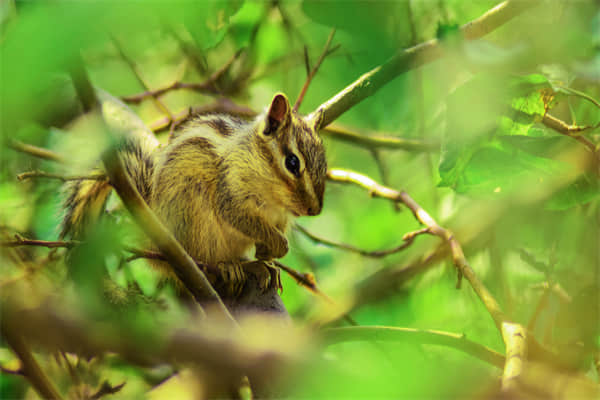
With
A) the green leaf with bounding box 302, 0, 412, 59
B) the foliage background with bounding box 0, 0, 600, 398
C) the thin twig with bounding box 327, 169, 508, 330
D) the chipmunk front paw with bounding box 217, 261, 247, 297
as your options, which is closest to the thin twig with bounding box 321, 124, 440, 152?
the foliage background with bounding box 0, 0, 600, 398

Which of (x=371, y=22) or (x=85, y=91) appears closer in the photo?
(x=371, y=22)

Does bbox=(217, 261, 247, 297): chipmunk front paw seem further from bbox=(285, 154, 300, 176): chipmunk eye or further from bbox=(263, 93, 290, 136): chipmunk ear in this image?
bbox=(263, 93, 290, 136): chipmunk ear

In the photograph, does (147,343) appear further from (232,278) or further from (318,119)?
(318,119)

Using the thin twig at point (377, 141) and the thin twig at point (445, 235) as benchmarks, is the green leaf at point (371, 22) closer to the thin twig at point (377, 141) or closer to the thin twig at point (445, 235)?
the thin twig at point (445, 235)

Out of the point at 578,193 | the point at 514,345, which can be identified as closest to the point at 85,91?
the point at 514,345

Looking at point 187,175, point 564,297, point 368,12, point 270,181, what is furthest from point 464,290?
point 368,12

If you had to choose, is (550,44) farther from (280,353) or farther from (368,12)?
(280,353)
